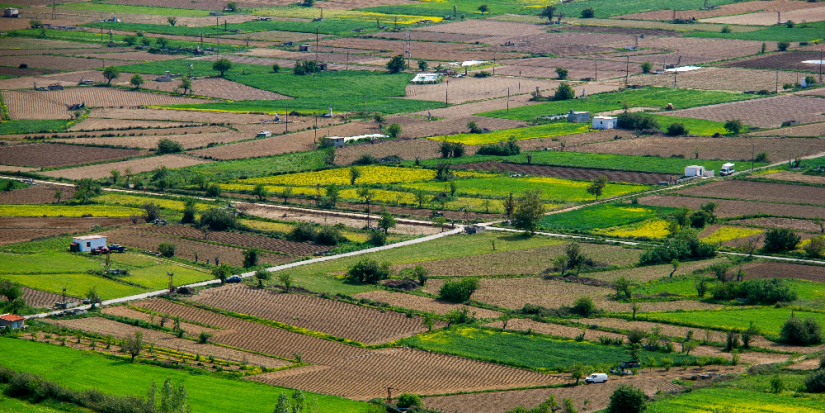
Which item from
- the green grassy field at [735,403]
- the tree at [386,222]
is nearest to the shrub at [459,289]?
the tree at [386,222]

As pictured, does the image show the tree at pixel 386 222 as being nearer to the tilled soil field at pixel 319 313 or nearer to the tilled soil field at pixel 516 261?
the tilled soil field at pixel 516 261

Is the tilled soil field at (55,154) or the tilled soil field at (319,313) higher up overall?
the tilled soil field at (55,154)

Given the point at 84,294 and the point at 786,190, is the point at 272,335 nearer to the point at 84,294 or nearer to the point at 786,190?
the point at 84,294

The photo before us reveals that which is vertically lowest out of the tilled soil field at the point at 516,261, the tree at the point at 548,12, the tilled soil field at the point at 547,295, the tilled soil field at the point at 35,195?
the tilled soil field at the point at 547,295

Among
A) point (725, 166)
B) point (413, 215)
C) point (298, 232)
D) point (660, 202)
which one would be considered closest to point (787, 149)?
point (725, 166)

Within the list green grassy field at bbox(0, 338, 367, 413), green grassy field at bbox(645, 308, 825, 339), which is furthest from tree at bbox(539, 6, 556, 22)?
green grassy field at bbox(0, 338, 367, 413)

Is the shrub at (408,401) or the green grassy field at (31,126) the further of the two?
the green grassy field at (31,126)

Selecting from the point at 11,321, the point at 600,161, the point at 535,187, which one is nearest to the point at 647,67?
the point at 600,161

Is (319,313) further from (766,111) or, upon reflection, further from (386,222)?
(766,111)
